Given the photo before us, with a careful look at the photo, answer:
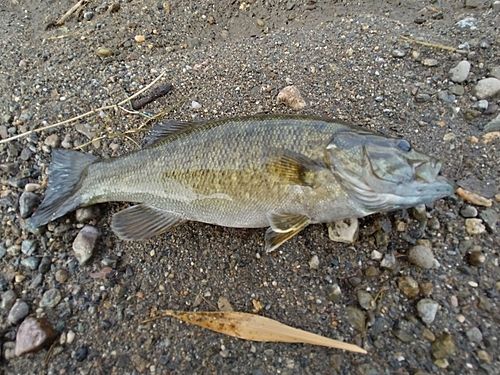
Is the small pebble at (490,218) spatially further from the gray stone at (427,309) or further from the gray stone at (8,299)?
the gray stone at (8,299)

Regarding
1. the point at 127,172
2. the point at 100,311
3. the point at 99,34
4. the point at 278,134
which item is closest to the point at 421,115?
the point at 278,134

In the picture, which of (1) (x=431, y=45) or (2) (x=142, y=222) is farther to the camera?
(1) (x=431, y=45)

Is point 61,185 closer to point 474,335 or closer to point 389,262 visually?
point 389,262

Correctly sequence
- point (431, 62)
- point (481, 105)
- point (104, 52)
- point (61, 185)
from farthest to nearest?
point (104, 52) < point (431, 62) < point (481, 105) < point (61, 185)

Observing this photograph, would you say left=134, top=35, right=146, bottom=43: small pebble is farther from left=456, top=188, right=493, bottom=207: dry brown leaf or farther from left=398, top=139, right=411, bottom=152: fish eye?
left=456, top=188, right=493, bottom=207: dry brown leaf

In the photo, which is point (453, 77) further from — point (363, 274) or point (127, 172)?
point (127, 172)

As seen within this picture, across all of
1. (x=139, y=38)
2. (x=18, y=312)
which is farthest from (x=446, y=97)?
(x=18, y=312)

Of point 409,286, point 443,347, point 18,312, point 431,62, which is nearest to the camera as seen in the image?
point 443,347
